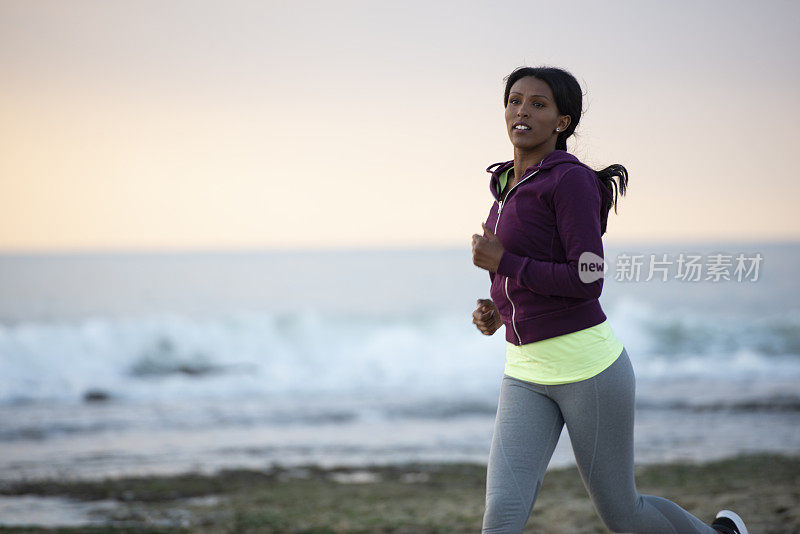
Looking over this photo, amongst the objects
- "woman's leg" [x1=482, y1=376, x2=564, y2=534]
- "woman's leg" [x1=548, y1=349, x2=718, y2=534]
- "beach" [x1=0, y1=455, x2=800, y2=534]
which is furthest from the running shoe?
"beach" [x1=0, y1=455, x2=800, y2=534]

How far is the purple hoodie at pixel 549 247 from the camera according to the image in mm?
2350

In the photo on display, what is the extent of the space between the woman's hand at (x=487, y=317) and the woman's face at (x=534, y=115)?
1.99ft

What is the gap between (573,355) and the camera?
2.46m

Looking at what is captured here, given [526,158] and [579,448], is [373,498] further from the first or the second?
[526,158]

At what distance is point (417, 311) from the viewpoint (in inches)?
1078

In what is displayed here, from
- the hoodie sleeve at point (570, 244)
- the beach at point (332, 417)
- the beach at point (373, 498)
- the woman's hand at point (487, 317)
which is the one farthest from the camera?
the beach at point (332, 417)

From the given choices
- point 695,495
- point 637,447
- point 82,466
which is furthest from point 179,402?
point 695,495

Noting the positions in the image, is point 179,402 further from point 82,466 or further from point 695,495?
point 695,495

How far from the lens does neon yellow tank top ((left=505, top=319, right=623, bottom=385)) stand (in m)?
2.46

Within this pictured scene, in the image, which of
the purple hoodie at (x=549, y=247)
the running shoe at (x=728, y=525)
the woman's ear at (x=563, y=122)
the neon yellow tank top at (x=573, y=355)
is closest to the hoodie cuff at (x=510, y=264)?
the purple hoodie at (x=549, y=247)

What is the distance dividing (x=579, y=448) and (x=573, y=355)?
34 cm

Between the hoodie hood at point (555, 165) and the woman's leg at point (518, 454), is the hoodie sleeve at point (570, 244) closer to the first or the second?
the hoodie hood at point (555, 165)

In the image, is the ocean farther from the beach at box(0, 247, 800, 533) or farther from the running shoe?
the running shoe

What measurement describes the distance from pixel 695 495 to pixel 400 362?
11.4 meters
